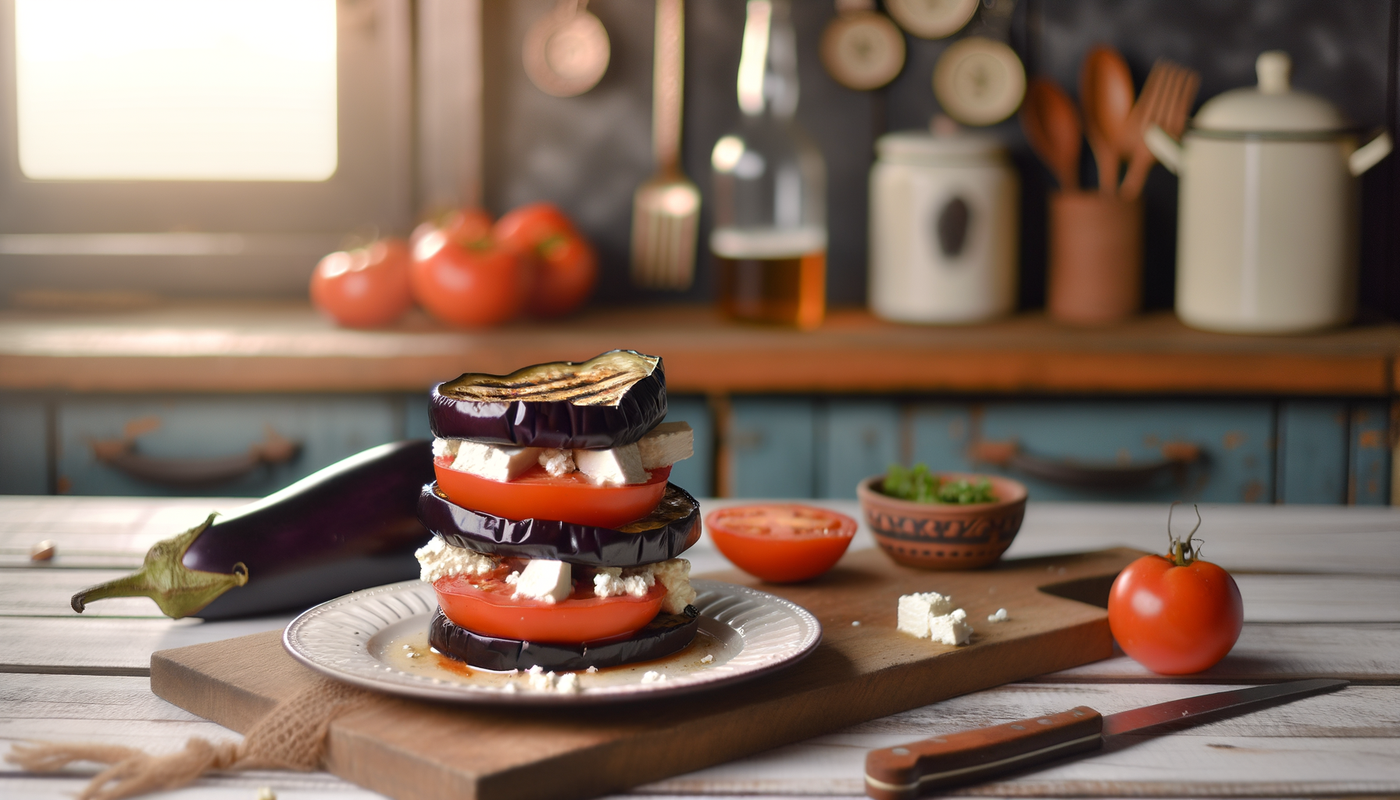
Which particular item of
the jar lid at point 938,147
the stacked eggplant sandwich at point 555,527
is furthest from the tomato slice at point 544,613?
the jar lid at point 938,147

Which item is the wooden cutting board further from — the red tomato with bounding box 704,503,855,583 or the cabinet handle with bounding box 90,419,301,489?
the cabinet handle with bounding box 90,419,301,489

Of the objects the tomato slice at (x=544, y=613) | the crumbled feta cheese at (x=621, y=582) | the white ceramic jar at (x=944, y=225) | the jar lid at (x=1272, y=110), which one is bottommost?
the tomato slice at (x=544, y=613)

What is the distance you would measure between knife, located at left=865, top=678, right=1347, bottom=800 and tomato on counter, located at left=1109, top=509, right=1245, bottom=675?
0.16 ft

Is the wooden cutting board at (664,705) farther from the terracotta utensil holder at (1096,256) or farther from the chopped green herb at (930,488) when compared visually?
the terracotta utensil holder at (1096,256)

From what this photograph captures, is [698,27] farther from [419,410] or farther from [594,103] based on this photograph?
[419,410]

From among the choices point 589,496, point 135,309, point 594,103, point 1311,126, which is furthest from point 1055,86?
point 589,496

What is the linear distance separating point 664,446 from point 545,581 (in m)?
0.12

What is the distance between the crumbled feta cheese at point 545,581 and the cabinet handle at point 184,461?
1517 millimetres

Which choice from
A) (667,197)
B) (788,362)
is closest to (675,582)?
(788,362)

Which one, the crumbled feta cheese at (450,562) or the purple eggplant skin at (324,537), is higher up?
the crumbled feta cheese at (450,562)

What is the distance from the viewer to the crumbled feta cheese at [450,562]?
2.99ft

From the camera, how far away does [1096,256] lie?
8.21ft

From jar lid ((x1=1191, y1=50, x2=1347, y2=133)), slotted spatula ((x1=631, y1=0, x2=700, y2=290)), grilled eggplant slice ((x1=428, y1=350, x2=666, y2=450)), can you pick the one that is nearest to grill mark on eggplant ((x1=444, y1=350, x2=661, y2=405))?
→ grilled eggplant slice ((x1=428, y1=350, x2=666, y2=450))

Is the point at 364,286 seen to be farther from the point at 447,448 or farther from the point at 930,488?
the point at 447,448
